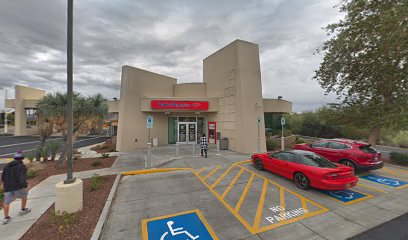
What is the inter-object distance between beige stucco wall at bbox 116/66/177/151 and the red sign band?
185 cm

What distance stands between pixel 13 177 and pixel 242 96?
42.2 ft

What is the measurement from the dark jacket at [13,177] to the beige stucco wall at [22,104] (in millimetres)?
34215

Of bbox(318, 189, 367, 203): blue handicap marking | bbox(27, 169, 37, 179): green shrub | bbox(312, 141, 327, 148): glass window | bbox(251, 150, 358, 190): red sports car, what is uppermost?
bbox(312, 141, 327, 148): glass window

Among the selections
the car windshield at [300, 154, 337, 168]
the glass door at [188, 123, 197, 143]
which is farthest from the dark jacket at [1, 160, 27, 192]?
the glass door at [188, 123, 197, 143]

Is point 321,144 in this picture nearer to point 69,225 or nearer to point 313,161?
point 313,161

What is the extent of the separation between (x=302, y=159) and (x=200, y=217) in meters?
4.76

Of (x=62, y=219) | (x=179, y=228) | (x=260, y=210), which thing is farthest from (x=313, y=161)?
(x=62, y=219)

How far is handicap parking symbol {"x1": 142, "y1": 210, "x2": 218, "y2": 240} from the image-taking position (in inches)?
154

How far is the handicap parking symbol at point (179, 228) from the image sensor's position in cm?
390

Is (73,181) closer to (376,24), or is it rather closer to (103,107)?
(103,107)

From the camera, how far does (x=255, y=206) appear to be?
17.5 feet

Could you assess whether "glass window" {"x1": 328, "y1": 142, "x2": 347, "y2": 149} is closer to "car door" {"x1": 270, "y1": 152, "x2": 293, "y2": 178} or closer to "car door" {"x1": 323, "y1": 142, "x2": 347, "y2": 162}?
"car door" {"x1": 323, "y1": 142, "x2": 347, "y2": 162}

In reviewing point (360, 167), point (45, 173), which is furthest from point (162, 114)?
point (360, 167)

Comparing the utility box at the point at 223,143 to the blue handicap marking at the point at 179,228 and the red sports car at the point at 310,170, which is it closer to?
the red sports car at the point at 310,170
